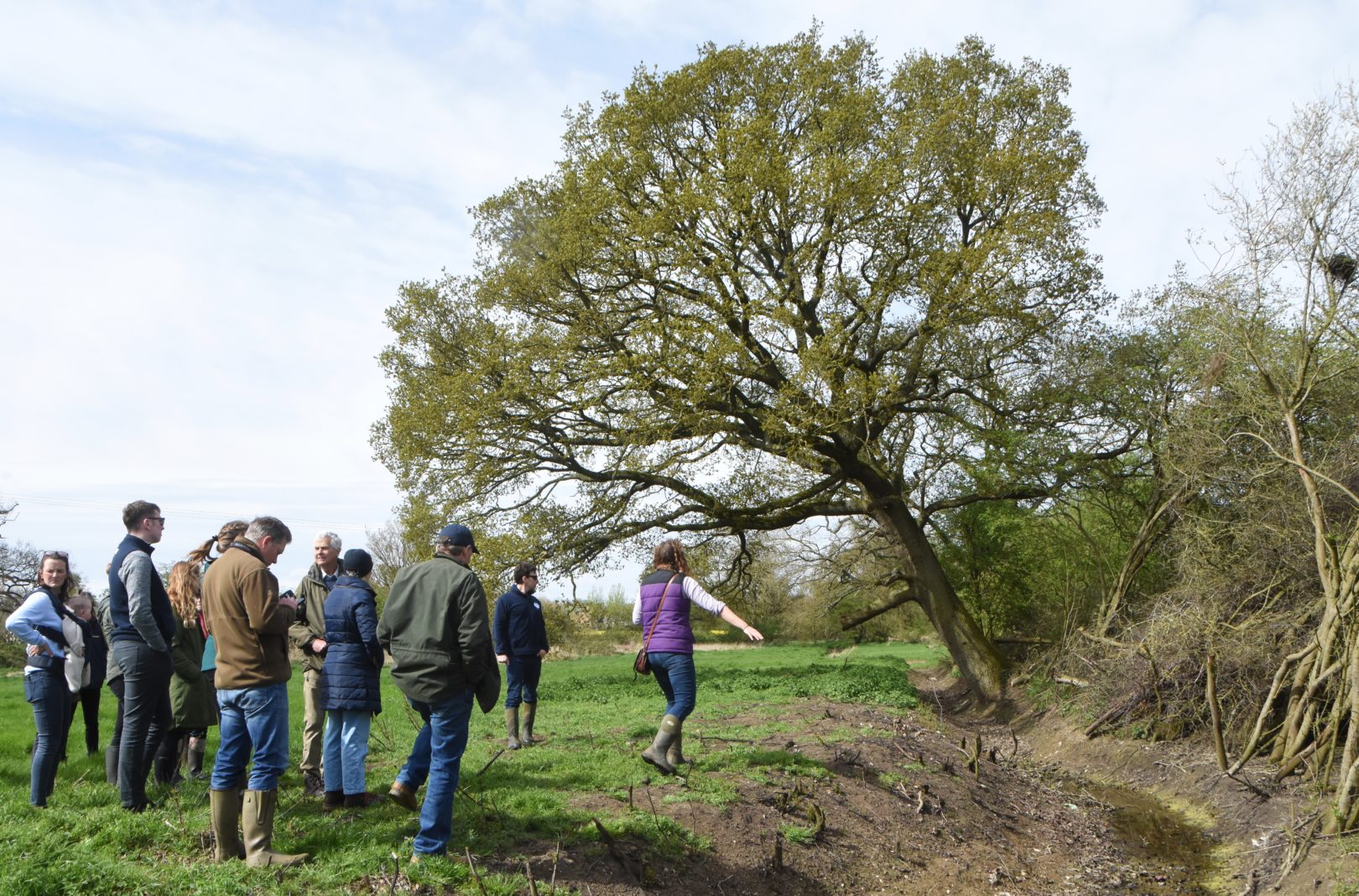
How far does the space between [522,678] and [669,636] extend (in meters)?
2.82

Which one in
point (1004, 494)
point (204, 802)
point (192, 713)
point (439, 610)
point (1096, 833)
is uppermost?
point (1004, 494)

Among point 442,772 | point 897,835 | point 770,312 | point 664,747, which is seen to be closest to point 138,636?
point 442,772

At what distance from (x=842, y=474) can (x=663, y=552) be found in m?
11.8

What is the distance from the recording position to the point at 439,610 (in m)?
5.88

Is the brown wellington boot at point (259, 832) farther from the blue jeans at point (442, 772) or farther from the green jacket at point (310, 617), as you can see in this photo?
the green jacket at point (310, 617)

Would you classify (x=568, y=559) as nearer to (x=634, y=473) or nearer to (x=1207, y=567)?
(x=634, y=473)

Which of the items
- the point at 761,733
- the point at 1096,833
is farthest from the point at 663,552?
the point at 1096,833

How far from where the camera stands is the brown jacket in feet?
18.6

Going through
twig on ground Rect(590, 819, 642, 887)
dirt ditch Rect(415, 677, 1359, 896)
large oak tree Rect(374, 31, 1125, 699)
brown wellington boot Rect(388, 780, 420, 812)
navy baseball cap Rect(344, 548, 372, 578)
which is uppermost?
→ large oak tree Rect(374, 31, 1125, 699)

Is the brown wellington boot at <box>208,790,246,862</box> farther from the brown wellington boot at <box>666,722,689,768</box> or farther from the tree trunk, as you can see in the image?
the tree trunk

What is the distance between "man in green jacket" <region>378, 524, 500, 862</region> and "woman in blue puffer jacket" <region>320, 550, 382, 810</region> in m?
0.81

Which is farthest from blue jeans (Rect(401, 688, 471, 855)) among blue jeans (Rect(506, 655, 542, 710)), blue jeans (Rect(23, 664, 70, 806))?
blue jeans (Rect(506, 655, 542, 710))

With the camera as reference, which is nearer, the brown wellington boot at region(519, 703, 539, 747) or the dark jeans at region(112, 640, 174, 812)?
the dark jeans at region(112, 640, 174, 812)

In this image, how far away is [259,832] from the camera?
5586 mm
